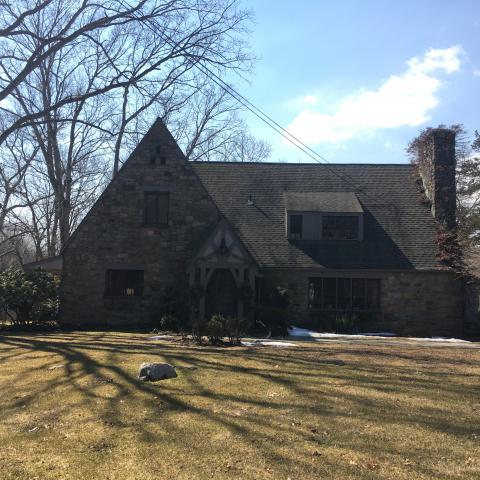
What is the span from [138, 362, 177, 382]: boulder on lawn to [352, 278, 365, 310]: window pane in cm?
1356

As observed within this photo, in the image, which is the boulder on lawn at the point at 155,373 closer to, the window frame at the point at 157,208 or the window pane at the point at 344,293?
the window frame at the point at 157,208

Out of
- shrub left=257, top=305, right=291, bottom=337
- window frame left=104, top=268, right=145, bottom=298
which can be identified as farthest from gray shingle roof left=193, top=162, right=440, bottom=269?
window frame left=104, top=268, right=145, bottom=298

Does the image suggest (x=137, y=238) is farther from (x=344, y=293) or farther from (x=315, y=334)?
(x=344, y=293)

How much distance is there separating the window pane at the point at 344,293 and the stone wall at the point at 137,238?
5698 millimetres

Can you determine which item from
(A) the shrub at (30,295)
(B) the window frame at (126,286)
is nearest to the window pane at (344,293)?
(B) the window frame at (126,286)

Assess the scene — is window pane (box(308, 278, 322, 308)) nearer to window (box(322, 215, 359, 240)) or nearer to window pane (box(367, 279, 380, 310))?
window pane (box(367, 279, 380, 310))

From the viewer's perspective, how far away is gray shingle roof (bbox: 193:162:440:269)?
2183 centimetres

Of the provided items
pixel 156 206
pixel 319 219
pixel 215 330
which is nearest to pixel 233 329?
pixel 215 330

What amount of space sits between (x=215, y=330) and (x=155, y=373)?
4.85 meters

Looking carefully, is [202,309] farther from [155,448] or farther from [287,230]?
[155,448]

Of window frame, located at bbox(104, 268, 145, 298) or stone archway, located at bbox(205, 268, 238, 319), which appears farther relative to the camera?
window frame, located at bbox(104, 268, 145, 298)

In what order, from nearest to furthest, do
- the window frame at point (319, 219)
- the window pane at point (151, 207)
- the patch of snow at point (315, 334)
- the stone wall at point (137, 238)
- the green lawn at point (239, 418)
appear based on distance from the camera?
the green lawn at point (239, 418)
the patch of snow at point (315, 334)
the stone wall at point (137, 238)
the window pane at point (151, 207)
the window frame at point (319, 219)

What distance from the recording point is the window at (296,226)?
22922 mm

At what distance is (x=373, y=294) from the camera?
71.1 feet
